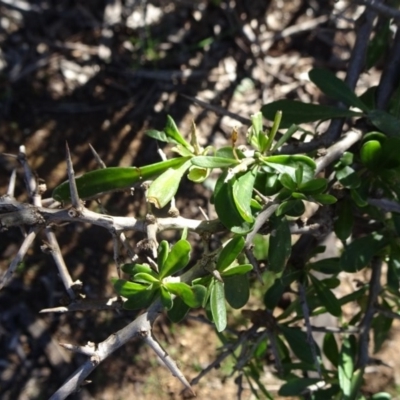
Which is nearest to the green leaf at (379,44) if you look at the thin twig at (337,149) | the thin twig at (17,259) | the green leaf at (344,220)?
the thin twig at (337,149)

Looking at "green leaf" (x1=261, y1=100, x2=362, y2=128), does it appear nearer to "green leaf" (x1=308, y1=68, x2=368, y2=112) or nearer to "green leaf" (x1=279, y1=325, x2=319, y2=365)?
"green leaf" (x1=308, y1=68, x2=368, y2=112)

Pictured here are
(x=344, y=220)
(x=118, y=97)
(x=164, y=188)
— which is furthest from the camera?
(x=118, y=97)

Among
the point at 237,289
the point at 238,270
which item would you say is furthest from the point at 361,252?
the point at 238,270

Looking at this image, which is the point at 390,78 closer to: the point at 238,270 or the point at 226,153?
the point at 226,153

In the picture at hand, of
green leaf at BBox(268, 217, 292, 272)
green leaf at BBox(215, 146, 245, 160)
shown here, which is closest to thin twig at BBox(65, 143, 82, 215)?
green leaf at BBox(215, 146, 245, 160)

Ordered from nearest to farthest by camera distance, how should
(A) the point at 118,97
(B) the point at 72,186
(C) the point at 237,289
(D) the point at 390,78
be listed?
(B) the point at 72,186 < (C) the point at 237,289 < (D) the point at 390,78 < (A) the point at 118,97

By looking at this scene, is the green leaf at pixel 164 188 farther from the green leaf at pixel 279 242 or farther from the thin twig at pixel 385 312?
the thin twig at pixel 385 312
